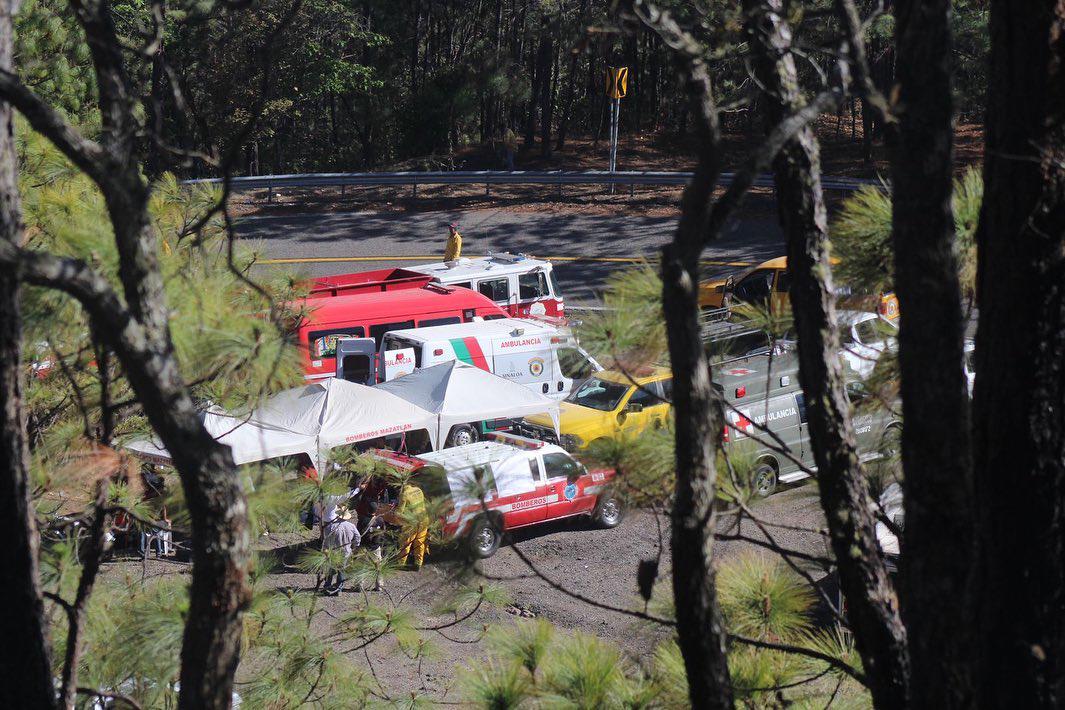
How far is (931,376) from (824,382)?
68 cm

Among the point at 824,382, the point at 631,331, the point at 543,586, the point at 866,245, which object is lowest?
the point at 543,586

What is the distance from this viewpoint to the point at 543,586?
10.8m

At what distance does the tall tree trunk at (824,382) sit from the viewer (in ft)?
10.9

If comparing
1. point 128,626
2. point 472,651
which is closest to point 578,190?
point 472,651

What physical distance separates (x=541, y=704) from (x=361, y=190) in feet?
95.8

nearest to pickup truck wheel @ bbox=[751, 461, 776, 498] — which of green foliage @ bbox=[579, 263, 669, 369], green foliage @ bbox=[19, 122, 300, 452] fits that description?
green foliage @ bbox=[579, 263, 669, 369]

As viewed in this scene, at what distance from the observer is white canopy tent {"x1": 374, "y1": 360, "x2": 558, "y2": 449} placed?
1277 centimetres

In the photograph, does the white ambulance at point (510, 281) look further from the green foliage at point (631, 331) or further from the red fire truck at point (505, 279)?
the green foliage at point (631, 331)

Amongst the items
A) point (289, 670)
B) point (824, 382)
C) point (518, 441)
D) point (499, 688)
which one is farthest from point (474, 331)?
point (824, 382)

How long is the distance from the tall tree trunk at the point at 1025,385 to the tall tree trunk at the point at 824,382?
0.74 meters

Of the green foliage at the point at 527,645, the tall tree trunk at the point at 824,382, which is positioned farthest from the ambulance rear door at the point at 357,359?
the tall tree trunk at the point at 824,382

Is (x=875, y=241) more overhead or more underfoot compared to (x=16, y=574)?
more overhead

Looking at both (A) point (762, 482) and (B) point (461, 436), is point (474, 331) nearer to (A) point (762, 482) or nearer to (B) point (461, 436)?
(B) point (461, 436)

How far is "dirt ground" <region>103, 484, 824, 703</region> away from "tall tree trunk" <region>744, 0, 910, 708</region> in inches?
135
